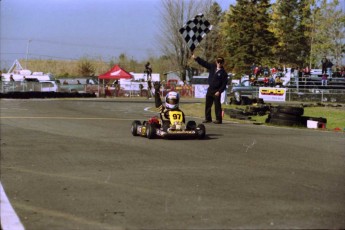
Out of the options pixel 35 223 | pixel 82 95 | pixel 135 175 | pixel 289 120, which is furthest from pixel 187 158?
pixel 82 95

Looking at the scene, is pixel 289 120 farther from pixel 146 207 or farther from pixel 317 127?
pixel 146 207

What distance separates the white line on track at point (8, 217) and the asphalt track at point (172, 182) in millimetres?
59

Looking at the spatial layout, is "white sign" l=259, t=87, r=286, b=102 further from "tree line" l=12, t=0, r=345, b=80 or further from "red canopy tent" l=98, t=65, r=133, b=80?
"red canopy tent" l=98, t=65, r=133, b=80

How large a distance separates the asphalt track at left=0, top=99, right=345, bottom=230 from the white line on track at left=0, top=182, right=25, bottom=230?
59 mm

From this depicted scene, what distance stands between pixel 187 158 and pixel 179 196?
225cm

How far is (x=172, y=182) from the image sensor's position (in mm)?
5156

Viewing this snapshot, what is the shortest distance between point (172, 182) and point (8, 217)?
1841 mm

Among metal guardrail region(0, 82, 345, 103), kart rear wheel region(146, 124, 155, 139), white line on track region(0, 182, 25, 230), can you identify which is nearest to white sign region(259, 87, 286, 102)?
metal guardrail region(0, 82, 345, 103)

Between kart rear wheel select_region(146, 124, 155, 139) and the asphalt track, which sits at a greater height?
kart rear wheel select_region(146, 124, 155, 139)

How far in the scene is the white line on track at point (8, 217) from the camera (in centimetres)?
358

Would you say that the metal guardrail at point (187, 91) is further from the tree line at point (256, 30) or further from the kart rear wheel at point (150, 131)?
the kart rear wheel at point (150, 131)

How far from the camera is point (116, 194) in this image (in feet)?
15.1

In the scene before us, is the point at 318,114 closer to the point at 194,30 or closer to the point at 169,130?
the point at 194,30

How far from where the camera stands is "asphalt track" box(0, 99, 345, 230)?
3.85 meters
